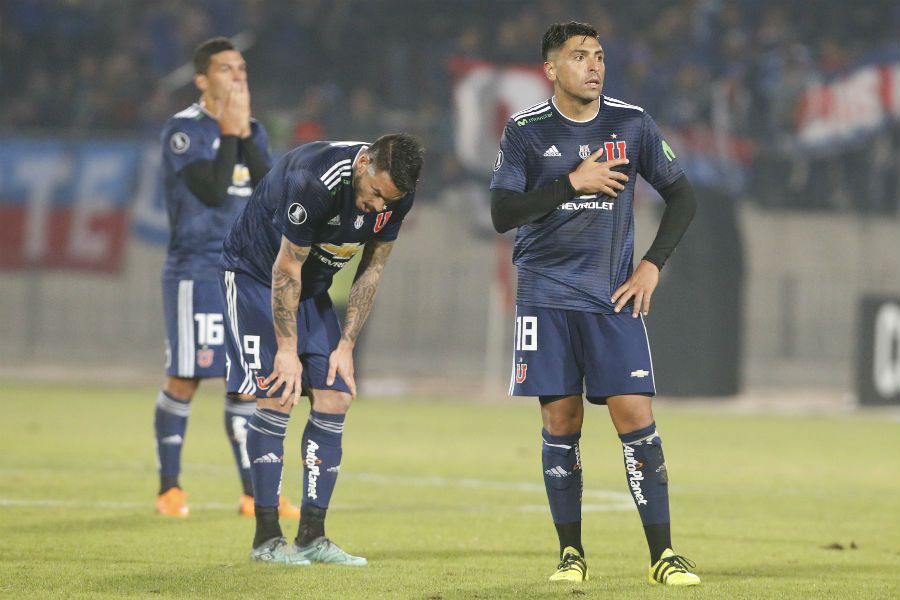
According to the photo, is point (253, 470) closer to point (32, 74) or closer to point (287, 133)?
point (287, 133)

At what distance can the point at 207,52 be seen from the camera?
8594mm

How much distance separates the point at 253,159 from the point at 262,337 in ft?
6.46

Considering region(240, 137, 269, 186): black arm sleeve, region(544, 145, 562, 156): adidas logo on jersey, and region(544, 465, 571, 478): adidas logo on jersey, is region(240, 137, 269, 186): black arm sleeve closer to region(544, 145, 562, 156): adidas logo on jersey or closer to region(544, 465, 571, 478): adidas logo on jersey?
region(544, 145, 562, 156): adidas logo on jersey

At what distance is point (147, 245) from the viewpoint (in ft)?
75.5

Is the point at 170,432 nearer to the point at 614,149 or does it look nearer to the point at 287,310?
the point at 287,310

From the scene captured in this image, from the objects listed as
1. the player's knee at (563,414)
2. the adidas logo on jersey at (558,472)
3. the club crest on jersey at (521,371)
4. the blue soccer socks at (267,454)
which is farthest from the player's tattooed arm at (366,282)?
the adidas logo on jersey at (558,472)

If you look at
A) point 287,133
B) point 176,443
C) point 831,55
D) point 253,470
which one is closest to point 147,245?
point 287,133

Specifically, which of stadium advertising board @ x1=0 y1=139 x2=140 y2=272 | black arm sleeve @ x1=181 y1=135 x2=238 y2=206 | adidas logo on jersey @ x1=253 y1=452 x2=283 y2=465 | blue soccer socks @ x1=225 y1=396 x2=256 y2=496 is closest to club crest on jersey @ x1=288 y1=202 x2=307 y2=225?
adidas logo on jersey @ x1=253 y1=452 x2=283 y2=465

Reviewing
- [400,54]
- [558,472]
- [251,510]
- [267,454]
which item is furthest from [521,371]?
[400,54]

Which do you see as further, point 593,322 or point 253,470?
point 253,470

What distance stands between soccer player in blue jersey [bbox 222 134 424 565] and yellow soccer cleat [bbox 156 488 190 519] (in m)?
1.42

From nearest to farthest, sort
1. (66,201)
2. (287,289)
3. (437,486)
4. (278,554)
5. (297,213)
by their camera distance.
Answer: (297,213)
(287,289)
(278,554)
(437,486)
(66,201)

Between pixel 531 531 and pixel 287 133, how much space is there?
16.4m

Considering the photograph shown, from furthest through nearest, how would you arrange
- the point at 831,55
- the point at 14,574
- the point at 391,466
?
the point at 831,55
the point at 391,466
the point at 14,574
